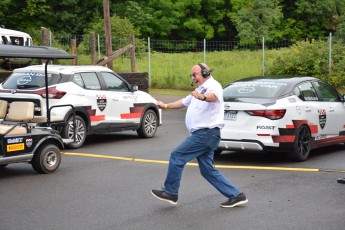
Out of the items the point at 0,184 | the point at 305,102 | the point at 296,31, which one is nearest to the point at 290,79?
the point at 305,102

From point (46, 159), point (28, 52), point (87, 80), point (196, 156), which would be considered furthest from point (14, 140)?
point (87, 80)

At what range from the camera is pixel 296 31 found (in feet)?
225

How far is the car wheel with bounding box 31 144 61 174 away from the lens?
34.1 feet

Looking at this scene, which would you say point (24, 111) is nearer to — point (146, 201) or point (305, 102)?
point (146, 201)

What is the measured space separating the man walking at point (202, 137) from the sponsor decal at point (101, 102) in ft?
20.1

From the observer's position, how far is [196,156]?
8000mm

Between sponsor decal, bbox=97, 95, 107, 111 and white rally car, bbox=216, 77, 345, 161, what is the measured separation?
3157 mm

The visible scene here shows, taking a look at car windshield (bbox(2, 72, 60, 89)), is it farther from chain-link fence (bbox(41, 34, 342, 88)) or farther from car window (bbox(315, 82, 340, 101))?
chain-link fence (bbox(41, 34, 342, 88))

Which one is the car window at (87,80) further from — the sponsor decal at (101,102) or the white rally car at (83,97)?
the sponsor decal at (101,102)

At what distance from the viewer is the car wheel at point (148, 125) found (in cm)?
1548

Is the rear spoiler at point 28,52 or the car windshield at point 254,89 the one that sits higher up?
the rear spoiler at point 28,52

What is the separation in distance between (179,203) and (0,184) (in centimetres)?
289

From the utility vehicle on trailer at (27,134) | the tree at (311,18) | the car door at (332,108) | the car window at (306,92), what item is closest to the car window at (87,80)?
the utility vehicle on trailer at (27,134)

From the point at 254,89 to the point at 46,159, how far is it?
388cm
